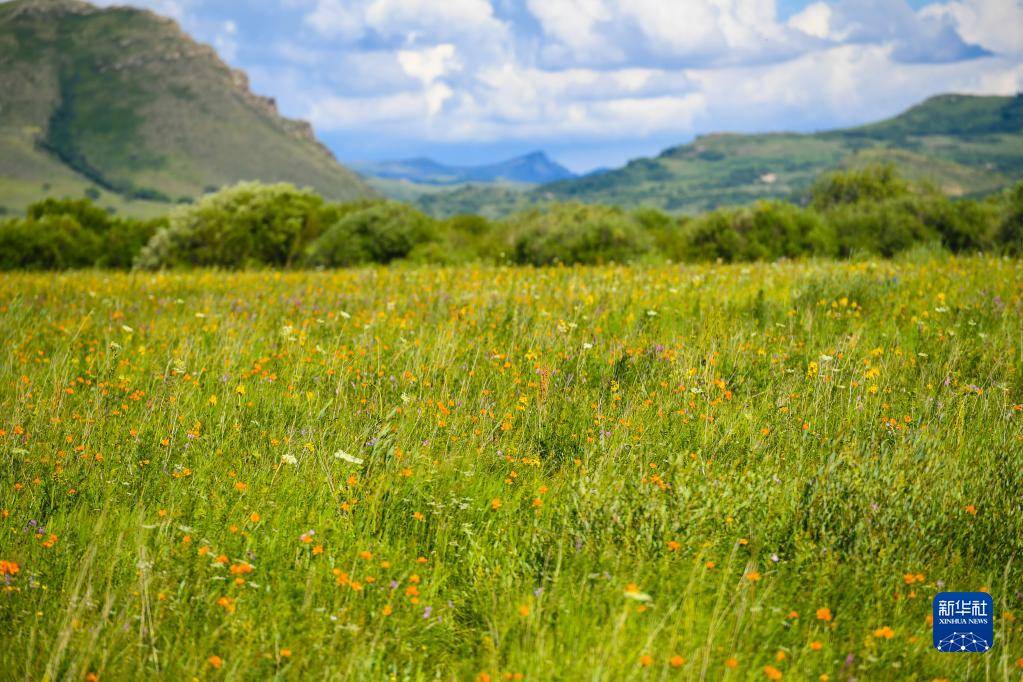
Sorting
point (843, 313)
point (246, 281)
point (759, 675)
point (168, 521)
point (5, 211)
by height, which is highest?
point (5, 211)

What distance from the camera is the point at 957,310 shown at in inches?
305

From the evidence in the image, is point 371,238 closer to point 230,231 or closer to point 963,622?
point 230,231

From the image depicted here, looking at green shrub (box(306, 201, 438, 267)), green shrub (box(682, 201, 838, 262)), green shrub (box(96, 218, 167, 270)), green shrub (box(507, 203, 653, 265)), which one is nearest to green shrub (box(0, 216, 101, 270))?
green shrub (box(96, 218, 167, 270))

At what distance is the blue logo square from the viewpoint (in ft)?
10.1

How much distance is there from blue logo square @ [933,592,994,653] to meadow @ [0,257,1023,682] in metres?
0.06

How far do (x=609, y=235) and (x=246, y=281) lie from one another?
719 inches

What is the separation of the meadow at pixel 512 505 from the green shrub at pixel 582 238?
20.7 metres

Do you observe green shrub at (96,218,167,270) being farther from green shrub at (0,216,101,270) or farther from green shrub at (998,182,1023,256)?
green shrub at (998,182,1023,256)

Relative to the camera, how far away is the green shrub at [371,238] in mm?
31078

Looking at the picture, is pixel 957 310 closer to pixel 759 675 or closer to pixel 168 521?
pixel 759 675

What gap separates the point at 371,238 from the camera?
104ft

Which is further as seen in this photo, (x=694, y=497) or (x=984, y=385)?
(x=984, y=385)

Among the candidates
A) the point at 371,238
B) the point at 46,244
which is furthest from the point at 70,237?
the point at 371,238

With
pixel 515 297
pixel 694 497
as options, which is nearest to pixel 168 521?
pixel 694 497
